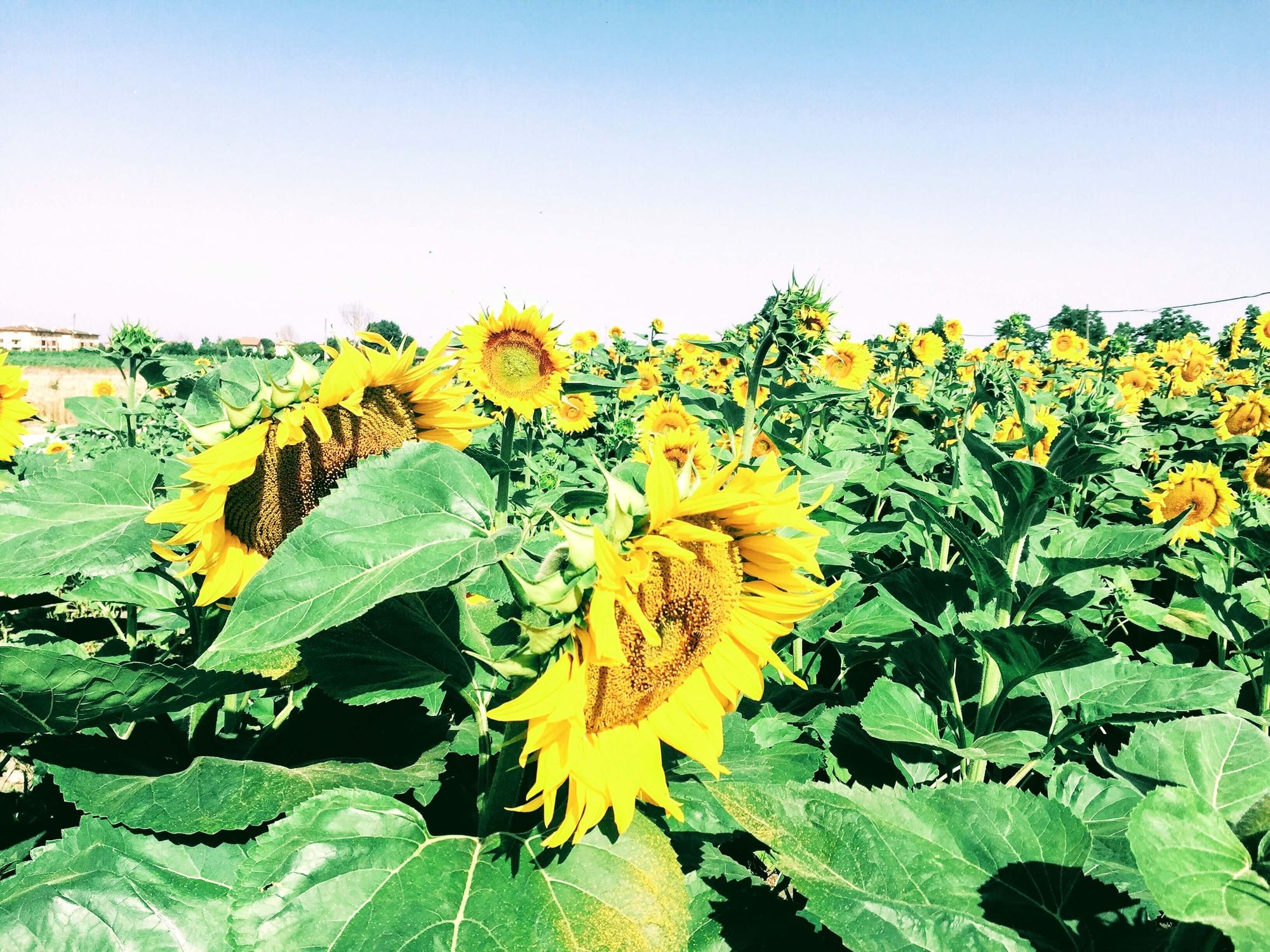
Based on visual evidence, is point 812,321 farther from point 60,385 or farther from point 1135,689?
point 60,385

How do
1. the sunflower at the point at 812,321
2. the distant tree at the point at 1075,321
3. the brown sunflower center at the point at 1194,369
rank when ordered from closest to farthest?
the sunflower at the point at 812,321 < the brown sunflower center at the point at 1194,369 < the distant tree at the point at 1075,321

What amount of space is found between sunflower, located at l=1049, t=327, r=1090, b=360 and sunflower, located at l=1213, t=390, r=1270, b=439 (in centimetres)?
526

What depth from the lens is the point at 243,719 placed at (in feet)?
6.27

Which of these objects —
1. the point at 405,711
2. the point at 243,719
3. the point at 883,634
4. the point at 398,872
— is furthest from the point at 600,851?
the point at 883,634

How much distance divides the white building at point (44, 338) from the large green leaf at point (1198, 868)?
69.4 m

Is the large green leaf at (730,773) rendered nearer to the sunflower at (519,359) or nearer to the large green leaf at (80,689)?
the large green leaf at (80,689)

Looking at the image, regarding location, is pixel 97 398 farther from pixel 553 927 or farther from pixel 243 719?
pixel 553 927

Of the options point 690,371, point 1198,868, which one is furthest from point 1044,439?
point 690,371

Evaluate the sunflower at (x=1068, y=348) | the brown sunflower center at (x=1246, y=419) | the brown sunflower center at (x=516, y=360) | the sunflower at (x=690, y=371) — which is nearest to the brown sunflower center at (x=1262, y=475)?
the brown sunflower center at (x=1246, y=419)

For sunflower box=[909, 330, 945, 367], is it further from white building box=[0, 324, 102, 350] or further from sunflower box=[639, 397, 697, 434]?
white building box=[0, 324, 102, 350]

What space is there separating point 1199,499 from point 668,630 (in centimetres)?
588

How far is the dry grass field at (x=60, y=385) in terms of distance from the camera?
20.6 metres

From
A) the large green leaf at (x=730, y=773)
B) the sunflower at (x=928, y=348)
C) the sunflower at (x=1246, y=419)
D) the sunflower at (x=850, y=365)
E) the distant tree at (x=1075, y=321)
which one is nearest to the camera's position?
the large green leaf at (x=730, y=773)

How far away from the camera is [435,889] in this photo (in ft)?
3.40
